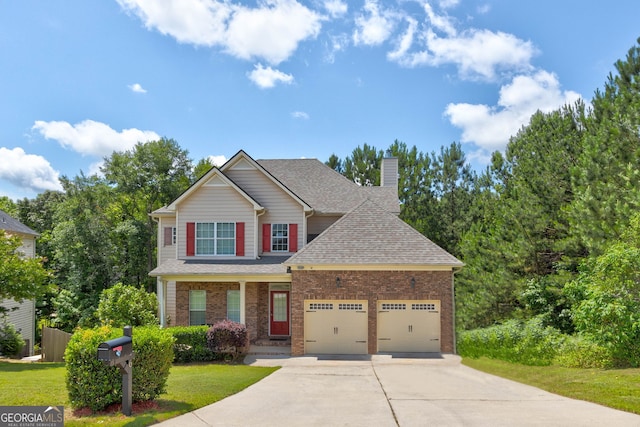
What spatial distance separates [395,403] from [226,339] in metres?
8.41

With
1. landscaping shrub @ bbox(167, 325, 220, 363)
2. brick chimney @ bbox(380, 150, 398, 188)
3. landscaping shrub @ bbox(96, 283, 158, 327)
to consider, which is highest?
brick chimney @ bbox(380, 150, 398, 188)

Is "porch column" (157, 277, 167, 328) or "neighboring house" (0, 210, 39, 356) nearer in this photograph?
"porch column" (157, 277, 167, 328)

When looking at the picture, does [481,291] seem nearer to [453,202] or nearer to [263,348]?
[263,348]

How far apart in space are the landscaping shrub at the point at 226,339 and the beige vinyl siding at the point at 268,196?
18.9 ft

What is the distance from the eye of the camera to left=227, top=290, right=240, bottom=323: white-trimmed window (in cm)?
2152

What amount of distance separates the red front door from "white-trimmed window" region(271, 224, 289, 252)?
2.03 m

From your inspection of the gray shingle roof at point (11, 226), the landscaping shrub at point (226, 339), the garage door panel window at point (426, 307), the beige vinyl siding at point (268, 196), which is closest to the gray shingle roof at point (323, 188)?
the beige vinyl siding at point (268, 196)

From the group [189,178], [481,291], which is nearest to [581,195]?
[481,291]

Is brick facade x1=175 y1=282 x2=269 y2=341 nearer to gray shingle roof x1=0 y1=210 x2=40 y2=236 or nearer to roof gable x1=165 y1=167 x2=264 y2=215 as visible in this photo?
roof gable x1=165 y1=167 x2=264 y2=215

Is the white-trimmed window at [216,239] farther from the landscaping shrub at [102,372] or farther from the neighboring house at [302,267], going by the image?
the landscaping shrub at [102,372]

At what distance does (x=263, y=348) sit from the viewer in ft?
63.8

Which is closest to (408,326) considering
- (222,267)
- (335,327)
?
(335,327)

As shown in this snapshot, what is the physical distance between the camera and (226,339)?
56.7ft

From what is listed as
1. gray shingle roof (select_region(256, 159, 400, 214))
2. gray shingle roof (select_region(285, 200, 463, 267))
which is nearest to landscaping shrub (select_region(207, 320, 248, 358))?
gray shingle roof (select_region(285, 200, 463, 267))
